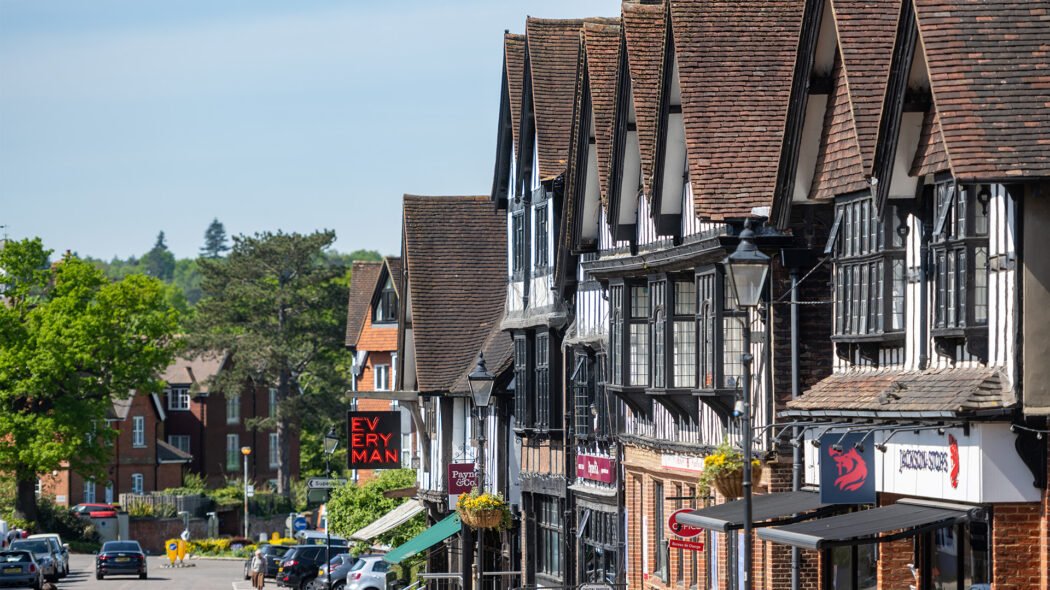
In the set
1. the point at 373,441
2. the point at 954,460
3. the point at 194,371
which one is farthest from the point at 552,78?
the point at 194,371

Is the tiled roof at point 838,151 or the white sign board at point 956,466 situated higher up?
the tiled roof at point 838,151

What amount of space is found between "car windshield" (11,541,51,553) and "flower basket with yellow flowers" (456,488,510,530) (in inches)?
1120

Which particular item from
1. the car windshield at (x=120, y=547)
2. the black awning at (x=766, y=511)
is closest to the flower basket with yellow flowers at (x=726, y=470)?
the black awning at (x=766, y=511)

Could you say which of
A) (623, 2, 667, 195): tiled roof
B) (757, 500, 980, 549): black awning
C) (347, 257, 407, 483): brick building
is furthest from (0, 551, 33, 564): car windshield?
(757, 500, 980, 549): black awning

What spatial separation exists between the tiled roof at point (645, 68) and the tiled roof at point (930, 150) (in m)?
8.85

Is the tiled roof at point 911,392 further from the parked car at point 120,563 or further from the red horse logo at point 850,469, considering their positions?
the parked car at point 120,563

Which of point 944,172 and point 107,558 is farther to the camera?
point 107,558

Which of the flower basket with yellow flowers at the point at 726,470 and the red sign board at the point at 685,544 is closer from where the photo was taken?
the flower basket with yellow flowers at the point at 726,470

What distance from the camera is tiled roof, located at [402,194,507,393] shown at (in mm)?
46625

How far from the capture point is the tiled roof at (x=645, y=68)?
91.1 ft

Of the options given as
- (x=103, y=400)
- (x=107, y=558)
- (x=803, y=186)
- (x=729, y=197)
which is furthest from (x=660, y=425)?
(x=103, y=400)

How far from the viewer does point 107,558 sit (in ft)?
209

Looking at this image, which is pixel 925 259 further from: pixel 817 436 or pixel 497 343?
pixel 497 343

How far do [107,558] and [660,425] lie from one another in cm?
3957
